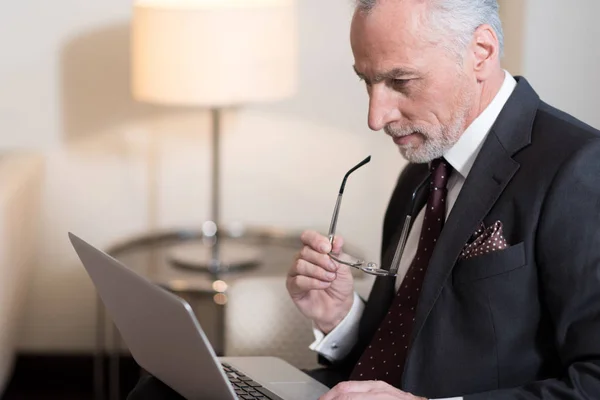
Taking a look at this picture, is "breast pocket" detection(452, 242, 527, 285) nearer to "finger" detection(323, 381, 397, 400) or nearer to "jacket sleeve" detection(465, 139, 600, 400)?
"jacket sleeve" detection(465, 139, 600, 400)

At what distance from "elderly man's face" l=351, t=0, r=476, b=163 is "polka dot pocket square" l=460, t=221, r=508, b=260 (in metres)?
0.18

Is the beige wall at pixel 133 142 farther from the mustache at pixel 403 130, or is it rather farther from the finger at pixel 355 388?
the finger at pixel 355 388

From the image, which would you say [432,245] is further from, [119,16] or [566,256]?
[119,16]

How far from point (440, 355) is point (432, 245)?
0.21 m

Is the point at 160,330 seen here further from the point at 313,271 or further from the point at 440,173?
the point at 440,173

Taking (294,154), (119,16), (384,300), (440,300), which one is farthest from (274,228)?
(440,300)

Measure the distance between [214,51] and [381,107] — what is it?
113 cm

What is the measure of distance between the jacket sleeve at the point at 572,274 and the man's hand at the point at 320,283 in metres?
0.38

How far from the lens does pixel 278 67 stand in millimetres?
2756

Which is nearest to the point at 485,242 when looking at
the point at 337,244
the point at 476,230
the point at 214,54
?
the point at 476,230

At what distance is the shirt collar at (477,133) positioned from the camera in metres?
1.65

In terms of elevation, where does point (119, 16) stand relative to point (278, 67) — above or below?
above

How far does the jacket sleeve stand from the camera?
137cm

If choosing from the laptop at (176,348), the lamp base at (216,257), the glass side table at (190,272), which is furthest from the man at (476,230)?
the lamp base at (216,257)
